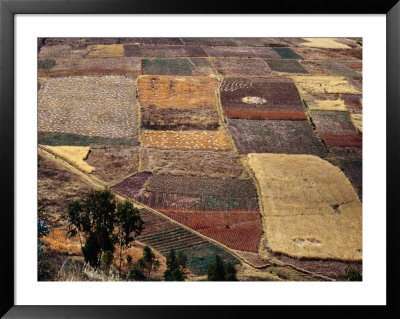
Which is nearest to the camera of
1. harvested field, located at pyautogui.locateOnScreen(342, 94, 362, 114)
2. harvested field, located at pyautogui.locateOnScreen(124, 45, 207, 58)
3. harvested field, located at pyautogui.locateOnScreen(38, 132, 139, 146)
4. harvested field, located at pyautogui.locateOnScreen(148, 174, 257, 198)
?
harvested field, located at pyautogui.locateOnScreen(148, 174, 257, 198)

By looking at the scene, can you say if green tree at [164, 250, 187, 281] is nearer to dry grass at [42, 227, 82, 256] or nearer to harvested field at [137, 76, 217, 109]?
dry grass at [42, 227, 82, 256]

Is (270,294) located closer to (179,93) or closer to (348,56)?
(179,93)

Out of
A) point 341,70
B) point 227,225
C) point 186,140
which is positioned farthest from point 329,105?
point 227,225

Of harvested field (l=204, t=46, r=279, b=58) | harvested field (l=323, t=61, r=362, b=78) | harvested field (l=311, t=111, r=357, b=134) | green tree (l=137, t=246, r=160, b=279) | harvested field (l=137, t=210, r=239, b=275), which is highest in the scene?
harvested field (l=204, t=46, r=279, b=58)

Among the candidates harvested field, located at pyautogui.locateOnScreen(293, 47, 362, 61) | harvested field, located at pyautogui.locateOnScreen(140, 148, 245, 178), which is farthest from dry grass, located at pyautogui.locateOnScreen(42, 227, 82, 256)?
harvested field, located at pyautogui.locateOnScreen(293, 47, 362, 61)

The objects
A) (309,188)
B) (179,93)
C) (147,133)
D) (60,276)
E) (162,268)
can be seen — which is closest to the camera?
(60,276)

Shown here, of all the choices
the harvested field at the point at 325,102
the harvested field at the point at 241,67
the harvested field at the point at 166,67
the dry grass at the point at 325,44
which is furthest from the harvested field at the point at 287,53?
the harvested field at the point at 166,67

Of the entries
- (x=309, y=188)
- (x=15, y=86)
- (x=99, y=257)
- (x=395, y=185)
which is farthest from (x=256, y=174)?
(x=15, y=86)
